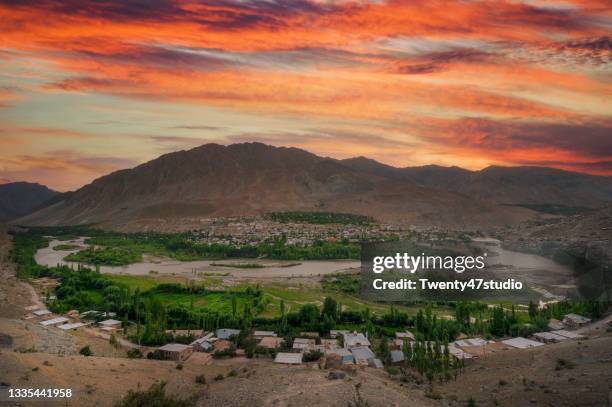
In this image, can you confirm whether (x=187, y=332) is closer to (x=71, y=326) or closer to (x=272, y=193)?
(x=71, y=326)

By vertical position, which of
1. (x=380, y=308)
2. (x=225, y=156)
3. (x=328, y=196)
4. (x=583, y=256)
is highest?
(x=225, y=156)

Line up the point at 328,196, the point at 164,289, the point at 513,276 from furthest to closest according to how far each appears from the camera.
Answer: the point at 328,196 < the point at 513,276 < the point at 164,289

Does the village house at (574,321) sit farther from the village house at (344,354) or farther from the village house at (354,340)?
the village house at (344,354)

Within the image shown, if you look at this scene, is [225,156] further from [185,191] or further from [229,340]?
[229,340]

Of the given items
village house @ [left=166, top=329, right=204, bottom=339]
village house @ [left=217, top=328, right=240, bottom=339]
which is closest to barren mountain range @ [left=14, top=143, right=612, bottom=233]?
village house @ [left=166, top=329, right=204, bottom=339]

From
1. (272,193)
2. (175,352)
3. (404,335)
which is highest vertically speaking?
(272,193)

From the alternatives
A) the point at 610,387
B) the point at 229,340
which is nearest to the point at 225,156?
the point at 229,340

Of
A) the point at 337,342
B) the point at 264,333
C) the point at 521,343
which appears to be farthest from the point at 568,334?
the point at 264,333
